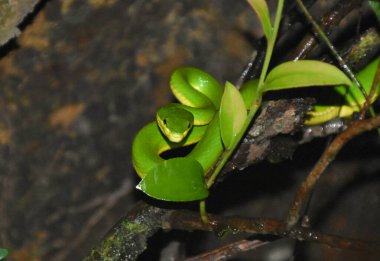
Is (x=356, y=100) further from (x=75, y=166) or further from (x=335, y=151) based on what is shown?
(x=75, y=166)

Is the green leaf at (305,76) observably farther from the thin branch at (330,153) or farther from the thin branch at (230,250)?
the thin branch at (230,250)

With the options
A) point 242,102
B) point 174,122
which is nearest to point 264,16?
point 242,102

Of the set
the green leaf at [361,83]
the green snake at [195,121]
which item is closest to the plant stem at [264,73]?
the green snake at [195,121]

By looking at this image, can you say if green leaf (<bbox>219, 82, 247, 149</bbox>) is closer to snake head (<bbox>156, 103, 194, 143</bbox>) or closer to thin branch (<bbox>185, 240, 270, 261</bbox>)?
thin branch (<bbox>185, 240, 270, 261</bbox>)

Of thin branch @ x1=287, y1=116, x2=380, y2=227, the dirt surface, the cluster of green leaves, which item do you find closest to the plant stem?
the cluster of green leaves

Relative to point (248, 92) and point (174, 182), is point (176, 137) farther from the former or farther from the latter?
point (174, 182)

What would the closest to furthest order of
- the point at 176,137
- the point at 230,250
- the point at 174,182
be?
the point at 174,182 → the point at 230,250 → the point at 176,137

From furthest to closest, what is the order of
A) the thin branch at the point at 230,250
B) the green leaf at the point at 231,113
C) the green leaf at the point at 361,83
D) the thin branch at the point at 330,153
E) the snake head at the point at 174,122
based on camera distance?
the green leaf at the point at 361,83 → the snake head at the point at 174,122 → the thin branch at the point at 230,250 → the green leaf at the point at 231,113 → the thin branch at the point at 330,153
